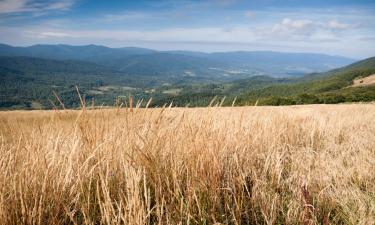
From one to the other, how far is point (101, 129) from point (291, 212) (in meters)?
1.85

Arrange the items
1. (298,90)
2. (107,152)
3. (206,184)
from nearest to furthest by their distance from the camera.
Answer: (206,184) < (107,152) < (298,90)

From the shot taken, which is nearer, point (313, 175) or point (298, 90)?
point (313, 175)

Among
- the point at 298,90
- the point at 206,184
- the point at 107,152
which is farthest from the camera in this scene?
the point at 298,90

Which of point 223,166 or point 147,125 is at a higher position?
point 147,125

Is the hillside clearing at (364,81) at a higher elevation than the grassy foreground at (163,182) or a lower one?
lower

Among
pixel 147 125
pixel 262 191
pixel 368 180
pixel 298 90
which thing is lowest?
pixel 298 90

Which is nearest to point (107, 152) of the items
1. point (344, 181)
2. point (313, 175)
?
point (313, 175)

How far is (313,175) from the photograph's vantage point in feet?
9.66

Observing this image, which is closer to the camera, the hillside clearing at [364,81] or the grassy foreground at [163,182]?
the grassy foreground at [163,182]

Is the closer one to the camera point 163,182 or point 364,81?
point 163,182

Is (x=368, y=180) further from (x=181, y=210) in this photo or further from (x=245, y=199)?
(x=181, y=210)

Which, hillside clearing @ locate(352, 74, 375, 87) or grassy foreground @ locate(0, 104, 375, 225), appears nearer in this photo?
grassy foreground @ locate(0, 104, 375, 225)

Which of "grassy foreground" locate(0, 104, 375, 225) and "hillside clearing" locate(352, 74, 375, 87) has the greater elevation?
"grassy foreground" locate(0, 104, 375, 225)

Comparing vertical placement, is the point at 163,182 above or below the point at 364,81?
above
